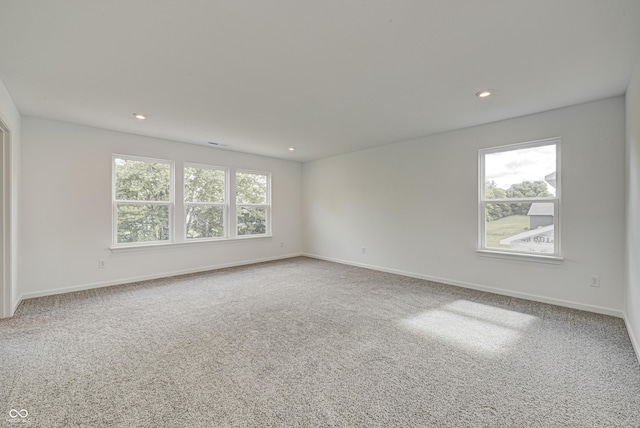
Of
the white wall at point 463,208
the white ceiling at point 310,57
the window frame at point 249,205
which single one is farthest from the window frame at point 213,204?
the white wall at point 463,208

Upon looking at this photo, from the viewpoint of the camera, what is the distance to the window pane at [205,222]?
209 inches

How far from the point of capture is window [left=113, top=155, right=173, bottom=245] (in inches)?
177

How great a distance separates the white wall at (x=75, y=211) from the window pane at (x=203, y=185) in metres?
0.33

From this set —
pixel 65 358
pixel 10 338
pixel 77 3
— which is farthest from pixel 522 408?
pixel 10 338

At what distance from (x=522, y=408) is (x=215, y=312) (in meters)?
2.92

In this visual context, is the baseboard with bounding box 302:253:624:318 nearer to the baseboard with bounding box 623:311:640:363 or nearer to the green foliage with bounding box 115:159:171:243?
the baseboard with bounding box 623:311:640:363

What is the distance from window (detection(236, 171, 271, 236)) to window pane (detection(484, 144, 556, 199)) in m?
4.47

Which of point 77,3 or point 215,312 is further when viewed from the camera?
point 215,312

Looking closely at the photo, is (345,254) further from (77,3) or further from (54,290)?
(77,3)

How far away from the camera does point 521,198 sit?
3.78 m

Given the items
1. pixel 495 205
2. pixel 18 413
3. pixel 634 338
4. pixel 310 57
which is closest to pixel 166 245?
pixel 18 413

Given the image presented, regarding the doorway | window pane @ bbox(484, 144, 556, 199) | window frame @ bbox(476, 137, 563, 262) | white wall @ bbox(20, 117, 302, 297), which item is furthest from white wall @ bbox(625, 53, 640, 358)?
the doorway

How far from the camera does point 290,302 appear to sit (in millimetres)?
3613

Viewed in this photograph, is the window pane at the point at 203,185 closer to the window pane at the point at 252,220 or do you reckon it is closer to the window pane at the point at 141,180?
the window pane at the point at 141,180
